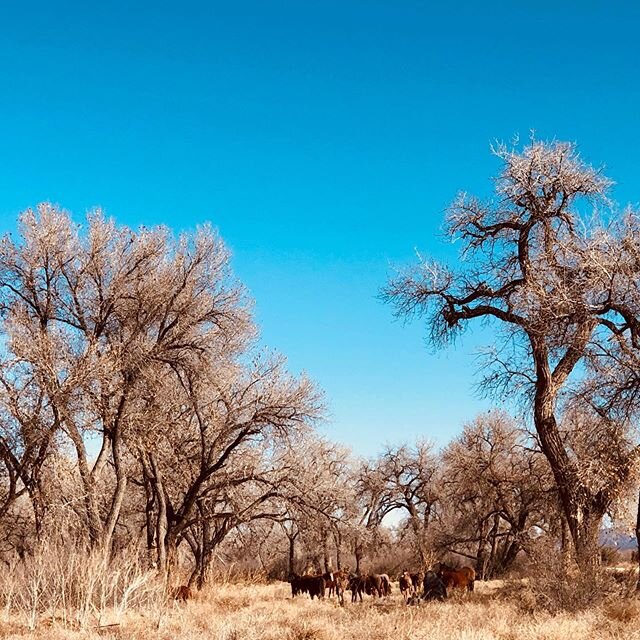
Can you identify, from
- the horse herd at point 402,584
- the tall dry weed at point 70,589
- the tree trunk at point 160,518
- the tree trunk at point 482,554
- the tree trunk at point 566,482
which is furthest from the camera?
the tree trunk at point 482,554

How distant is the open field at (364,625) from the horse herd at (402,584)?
232 cm

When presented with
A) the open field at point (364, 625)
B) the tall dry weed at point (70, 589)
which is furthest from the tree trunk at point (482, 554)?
the tall dry weed at point (70, 589)

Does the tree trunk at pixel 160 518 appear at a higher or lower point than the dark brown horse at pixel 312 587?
higher

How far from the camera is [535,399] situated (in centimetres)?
1520

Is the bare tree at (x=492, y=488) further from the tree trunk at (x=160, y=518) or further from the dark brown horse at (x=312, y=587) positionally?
the tree trunk at (x=160, y=518)

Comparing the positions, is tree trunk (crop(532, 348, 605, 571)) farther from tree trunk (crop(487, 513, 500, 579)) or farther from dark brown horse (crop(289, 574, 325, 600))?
tree trunk (crop(487, 513, 500, 579))

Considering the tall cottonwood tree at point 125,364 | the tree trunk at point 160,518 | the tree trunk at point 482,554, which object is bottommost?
the tree trunk at point 482,554

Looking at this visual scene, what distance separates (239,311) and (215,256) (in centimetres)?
180

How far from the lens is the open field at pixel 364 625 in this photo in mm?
9461

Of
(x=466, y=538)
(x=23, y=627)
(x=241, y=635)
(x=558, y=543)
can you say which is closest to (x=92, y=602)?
(x=23, y=627)

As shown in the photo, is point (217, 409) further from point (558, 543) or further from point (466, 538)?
point (466, 538)

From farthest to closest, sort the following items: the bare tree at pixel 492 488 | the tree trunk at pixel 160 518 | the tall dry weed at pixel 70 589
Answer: the bare tree at pixel 492 488
the tree trunk at pixel 160 518
the tall dry weed at pixel 70 589

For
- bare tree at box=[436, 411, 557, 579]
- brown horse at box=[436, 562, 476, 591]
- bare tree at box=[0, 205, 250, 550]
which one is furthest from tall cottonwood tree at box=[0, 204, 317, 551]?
bare tree at box=[436, 411, 557, 579]

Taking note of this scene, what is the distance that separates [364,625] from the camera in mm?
10992
